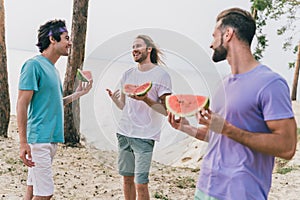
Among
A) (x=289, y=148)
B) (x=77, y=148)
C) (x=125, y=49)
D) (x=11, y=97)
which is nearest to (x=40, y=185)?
(x=125, y=49)

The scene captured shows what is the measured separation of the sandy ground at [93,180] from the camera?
4648 mm

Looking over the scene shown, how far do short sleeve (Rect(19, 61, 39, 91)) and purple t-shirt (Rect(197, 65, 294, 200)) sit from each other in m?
1.36

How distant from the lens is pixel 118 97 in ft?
8.58

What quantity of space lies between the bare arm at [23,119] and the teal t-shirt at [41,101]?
4cm

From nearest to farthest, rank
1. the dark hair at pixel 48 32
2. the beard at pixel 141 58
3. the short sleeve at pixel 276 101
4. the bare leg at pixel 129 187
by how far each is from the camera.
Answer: the short sleeve at pixel 276 101 → the beard at pixel 141 58 → the dark hair at pixel 48 32 → the bare leg at pixel 129 187

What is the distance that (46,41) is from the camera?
2875mm

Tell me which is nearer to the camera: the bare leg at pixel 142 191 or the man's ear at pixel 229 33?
the man's ear at pixel 229 33

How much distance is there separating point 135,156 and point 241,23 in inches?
62.4

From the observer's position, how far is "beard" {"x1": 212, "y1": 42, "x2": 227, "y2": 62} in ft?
5.49

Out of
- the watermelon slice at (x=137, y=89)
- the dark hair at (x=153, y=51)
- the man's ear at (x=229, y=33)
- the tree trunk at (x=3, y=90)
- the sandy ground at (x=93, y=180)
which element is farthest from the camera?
the tree trunk at (x=3, y=90)

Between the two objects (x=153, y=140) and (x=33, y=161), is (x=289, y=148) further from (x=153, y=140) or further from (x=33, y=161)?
(x=33, y=161)

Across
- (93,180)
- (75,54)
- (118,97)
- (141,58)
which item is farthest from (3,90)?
(141,58)

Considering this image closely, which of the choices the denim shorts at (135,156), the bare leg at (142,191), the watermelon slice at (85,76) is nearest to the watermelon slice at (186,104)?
the watermelon slice at (85,76)

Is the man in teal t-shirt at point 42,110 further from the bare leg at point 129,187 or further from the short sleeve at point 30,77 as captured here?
the bare leg at point 129,187
